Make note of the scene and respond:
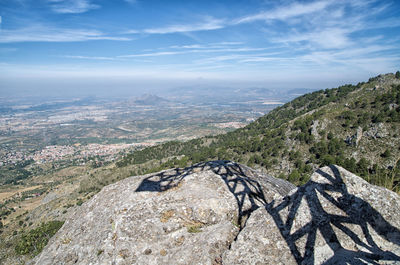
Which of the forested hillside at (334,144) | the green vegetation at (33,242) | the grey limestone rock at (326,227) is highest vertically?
the grey limestone rock at (326,227)

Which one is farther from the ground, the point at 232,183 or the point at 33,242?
the point at 232,183

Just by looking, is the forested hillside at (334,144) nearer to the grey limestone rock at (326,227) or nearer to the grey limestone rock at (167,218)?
the grey limestone rock at (167,218)

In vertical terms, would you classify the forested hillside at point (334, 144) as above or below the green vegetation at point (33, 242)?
above

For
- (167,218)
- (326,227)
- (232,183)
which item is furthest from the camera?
(232,183)

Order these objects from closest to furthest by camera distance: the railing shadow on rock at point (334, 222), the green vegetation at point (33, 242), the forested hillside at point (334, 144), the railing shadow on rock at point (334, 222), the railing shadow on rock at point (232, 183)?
1. the railing shadow on rock at point (334, 222)
2. the railing shadow on rock at point (334, 222)
3. the railing shadow on rock at point (232, 183)
4. the green vegetation at point (33, 242)
5. the forested hillside at point (334, 144)

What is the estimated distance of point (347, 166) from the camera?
33.0 m

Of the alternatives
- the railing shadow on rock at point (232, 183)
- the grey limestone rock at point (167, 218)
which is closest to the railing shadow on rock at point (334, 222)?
the railing shadow on rock at point (232, 183)

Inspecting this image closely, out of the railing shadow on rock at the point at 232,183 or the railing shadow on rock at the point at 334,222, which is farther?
the railing shadow on rock at the point at 232,183

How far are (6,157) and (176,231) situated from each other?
245714 mm

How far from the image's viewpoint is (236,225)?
8617 millimetres

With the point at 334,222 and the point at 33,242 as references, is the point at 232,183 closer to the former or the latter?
the point at 334,222

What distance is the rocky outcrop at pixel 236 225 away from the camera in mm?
5734

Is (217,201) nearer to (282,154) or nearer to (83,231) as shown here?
(83,231)

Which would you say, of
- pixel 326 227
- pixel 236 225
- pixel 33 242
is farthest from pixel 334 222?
pixel 33 242
